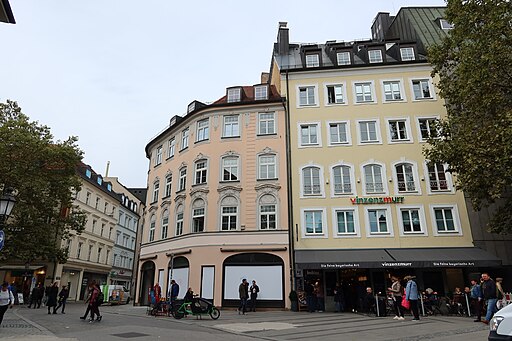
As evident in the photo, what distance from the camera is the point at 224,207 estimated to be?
24078 mm

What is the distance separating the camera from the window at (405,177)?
2302cm

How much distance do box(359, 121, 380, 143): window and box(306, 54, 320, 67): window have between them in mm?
6049

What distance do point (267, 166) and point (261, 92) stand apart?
20.2 feet

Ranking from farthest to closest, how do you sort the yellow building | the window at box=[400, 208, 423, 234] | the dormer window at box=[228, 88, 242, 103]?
the dormer window at box=[228, 88, 242, 103], the window at box=[400, 208, 423, 234], the yellow building

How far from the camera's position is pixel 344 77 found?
26.3 meters

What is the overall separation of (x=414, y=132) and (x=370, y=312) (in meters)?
12.2

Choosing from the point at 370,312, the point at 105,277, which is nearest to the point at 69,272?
the point at 105,277

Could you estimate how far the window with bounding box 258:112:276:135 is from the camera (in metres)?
25.7

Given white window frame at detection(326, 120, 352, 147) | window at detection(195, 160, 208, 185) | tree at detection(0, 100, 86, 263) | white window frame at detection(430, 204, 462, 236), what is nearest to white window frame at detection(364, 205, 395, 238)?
white window frame at detection(430, 204, 462, 236)

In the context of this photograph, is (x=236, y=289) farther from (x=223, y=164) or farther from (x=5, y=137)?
(x=5, y=137)

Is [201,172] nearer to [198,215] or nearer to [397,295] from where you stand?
[198,215]

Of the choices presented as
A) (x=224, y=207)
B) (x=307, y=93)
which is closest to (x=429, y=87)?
(x=307, y=93)

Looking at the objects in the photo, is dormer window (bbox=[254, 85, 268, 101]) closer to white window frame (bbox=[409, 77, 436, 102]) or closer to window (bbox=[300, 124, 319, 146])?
window (bbox=[300, 124, 319, 146])

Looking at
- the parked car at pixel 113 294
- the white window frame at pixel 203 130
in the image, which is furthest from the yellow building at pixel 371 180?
the parked car at pixel 113 294
